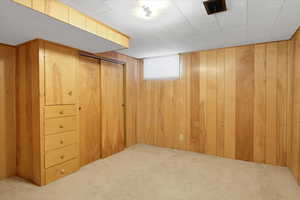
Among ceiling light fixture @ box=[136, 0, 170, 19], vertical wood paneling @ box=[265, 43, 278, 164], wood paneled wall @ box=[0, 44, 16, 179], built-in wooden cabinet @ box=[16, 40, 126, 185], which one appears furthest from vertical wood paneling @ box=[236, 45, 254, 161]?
wood paneled wall @ box=[0, 44, 16, 179]

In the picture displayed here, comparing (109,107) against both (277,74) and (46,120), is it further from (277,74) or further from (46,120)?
(277,74)

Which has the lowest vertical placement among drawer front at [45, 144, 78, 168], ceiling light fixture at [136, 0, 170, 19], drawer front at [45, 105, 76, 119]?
drawer front at [45, 144, 78, 168]

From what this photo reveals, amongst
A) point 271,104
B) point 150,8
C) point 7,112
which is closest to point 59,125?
point 7,112

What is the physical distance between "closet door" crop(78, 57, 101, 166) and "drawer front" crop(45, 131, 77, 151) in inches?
9.4

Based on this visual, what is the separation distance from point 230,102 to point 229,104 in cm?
4

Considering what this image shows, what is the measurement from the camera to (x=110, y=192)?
79.7 inches

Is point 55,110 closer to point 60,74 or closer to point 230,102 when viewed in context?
point 60,74

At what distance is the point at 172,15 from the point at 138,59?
227cm

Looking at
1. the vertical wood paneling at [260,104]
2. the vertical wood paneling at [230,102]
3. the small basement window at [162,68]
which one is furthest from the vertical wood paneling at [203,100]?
the vertical wood paneling at [260,104]

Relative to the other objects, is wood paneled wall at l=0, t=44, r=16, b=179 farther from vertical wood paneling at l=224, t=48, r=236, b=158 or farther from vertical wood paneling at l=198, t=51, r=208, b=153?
vertical wood paneling at l=224, t=48, r=236, b=158

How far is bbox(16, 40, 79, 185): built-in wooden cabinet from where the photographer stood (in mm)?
2162

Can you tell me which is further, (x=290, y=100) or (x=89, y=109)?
(x=89, y=109)

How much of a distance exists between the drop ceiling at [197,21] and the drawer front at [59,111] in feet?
4.32

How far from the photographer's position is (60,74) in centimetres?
237
